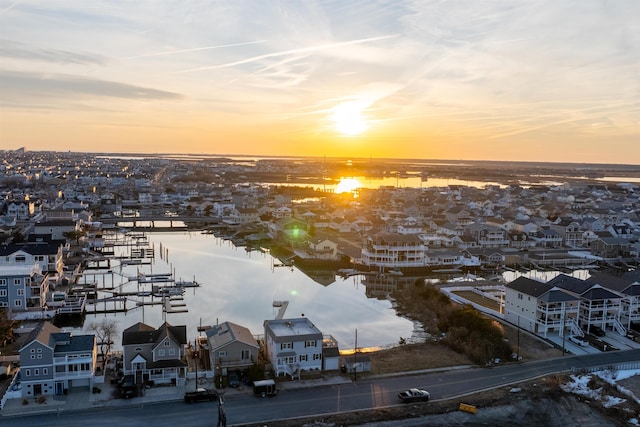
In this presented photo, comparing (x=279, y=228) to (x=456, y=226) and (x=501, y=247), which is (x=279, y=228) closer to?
(x=456, y=226)

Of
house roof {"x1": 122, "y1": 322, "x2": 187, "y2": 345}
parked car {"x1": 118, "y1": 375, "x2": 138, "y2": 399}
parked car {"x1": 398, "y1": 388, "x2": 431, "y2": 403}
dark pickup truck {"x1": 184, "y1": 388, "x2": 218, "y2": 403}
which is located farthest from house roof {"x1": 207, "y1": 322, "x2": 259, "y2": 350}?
parked car {"x1": 398, "y1": 388, "x2": 431, "y2": 403}

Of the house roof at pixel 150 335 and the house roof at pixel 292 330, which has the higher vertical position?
the house roof at pixel 150 335

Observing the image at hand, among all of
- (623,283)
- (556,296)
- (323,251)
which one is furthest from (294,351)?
(323,251)

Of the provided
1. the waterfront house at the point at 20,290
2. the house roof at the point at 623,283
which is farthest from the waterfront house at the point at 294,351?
the house roof at the point at 623,283

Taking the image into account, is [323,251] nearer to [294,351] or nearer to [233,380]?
[294,351]


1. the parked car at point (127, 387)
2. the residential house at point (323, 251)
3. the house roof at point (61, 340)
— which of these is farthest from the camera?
the residential house at point (323, 251)

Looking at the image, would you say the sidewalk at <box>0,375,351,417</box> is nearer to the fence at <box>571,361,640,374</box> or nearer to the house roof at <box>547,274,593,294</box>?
the fence at <box>571,361,640,374</box>

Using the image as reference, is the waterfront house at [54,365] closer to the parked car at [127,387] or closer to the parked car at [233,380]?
the parked car at [127,387]
